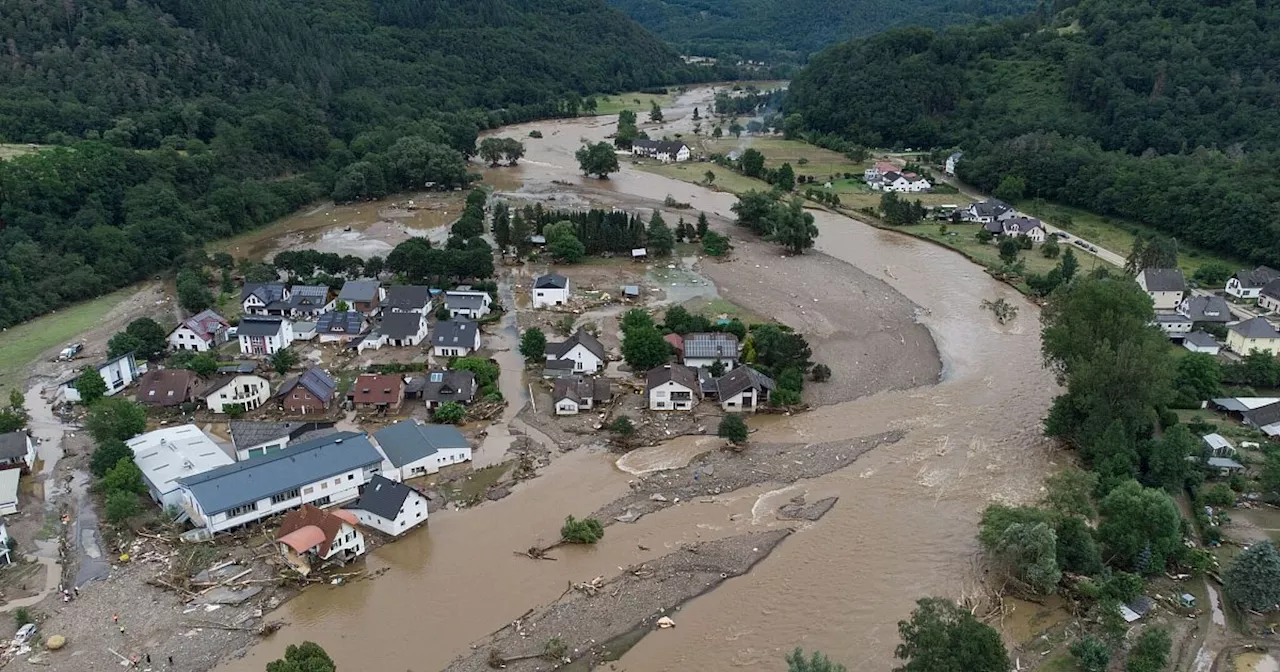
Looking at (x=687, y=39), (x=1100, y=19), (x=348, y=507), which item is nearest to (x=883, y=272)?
(x=348, y=507)

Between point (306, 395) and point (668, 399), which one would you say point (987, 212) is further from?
point (306, 395)

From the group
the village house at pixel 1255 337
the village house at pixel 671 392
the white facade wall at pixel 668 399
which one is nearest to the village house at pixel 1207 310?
the village house at pixel 1255 337

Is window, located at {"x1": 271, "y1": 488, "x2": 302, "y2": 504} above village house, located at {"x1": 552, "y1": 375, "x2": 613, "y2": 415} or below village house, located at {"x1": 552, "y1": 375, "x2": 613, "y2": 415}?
below

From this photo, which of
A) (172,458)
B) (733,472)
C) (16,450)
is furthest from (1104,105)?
(16,450)

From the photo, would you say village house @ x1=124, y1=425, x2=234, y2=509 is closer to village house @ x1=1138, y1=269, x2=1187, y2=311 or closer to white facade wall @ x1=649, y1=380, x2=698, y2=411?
white facade wall @ x1=649, y1=380, x2=698, y2=411

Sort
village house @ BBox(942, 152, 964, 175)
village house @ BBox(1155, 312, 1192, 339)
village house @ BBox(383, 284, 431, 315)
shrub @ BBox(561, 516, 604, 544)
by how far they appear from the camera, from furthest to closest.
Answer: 1. village house @ BBox(942, 152, 964, 175)
2. village house @ BBox(383, 284, 431, 315)
3. village house @ BBox(1155, 312, 1192, 339)
4. shrub @ BBox(561, 516, 604, 544)

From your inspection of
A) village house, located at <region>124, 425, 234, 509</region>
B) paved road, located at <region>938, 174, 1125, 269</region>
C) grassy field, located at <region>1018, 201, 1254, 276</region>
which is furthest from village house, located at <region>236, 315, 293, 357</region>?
grassy field, located at <region>1018, 201, 1254, 276</region>
